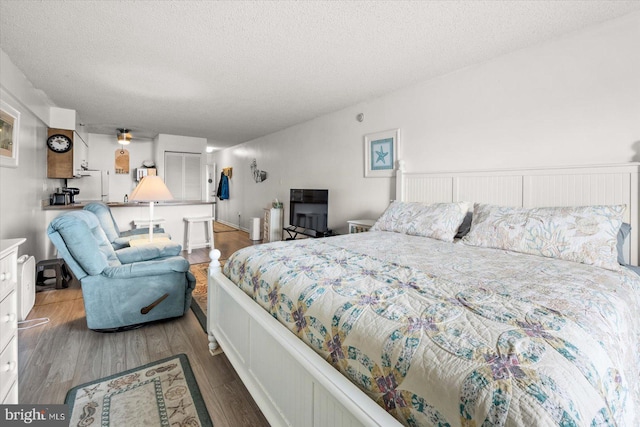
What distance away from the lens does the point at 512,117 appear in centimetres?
267

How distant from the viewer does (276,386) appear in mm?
1341

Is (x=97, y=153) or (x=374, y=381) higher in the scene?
(x=97, y=153)

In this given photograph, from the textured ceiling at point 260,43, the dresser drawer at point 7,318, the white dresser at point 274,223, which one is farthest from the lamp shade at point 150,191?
the white dresser at point 274,223

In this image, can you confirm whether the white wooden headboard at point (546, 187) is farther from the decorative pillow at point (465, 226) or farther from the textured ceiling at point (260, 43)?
the textured ceiling at point (260, 43)

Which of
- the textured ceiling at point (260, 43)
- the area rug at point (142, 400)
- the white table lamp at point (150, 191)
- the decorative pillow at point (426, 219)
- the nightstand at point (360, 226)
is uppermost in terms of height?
the textured ceiling at point (260, 43)

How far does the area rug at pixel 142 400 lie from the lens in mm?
1502

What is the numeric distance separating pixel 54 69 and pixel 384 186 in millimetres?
3849

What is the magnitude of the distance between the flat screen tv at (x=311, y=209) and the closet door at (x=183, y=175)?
314 centimetres

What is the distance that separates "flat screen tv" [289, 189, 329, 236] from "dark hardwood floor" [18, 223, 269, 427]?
7.74ft

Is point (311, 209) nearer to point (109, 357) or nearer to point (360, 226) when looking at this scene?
point (360, 226)

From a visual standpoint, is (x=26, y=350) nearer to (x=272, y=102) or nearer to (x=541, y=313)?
(x=541, y=313)

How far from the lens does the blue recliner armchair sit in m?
2.13

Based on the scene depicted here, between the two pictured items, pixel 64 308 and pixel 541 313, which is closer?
pixel 541 313

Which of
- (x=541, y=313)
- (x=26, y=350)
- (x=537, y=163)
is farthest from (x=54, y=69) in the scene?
(x=537, y=163)
